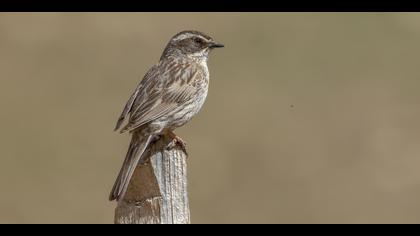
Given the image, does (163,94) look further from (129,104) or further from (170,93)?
(129,104)

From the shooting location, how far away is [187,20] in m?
20.2

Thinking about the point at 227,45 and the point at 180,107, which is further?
the point at 227,45

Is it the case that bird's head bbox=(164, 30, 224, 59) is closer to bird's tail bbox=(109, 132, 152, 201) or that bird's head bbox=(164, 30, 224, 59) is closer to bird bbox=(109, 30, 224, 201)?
bird bbox=(109, 30, 224, 201)

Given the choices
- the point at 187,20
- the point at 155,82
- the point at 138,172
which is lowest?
the point at 138,172

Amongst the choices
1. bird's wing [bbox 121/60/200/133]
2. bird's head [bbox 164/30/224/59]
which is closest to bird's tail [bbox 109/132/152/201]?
bird's wing [bbox 121/60/200/133]

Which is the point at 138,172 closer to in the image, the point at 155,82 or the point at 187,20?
the point at 155,82

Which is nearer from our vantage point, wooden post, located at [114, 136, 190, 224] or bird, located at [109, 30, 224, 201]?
wooden post, located at [114, 136, 190, 224]

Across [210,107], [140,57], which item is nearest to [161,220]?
[210,107]

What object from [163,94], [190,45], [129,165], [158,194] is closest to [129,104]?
[163,94]

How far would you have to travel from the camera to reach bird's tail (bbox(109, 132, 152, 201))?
19.6ft

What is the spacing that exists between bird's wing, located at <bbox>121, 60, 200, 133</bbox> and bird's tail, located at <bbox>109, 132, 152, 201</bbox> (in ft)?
1.68

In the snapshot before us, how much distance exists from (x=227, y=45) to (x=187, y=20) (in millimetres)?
1257

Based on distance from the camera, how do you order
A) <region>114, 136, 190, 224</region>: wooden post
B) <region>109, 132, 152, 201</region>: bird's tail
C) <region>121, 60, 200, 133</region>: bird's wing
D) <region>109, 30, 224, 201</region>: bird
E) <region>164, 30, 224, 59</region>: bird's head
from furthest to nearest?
<region>164, 30, 224, 59</region>: bird's head → <region>121, 60, 200, 133</region>: bird's wing → <region>109, 30, 224, 201</region>: bird → <region>109, 132, 152, 201</region>: bird's tail → <region>114, 136, 190, 224</region>: wooden post

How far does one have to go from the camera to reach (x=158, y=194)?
5.62 m
